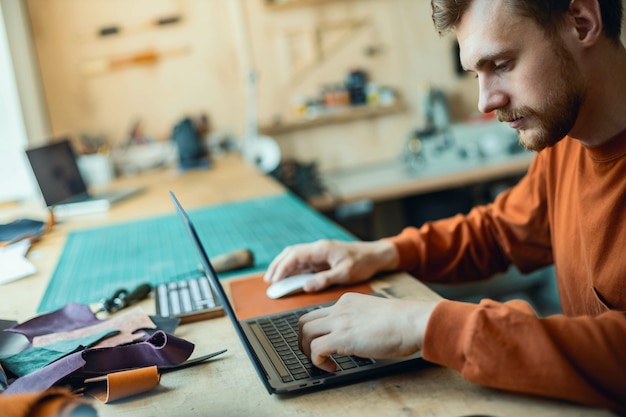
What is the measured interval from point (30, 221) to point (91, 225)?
20cm

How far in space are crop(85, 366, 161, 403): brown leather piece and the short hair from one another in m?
0.74

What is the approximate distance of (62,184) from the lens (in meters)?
2.63

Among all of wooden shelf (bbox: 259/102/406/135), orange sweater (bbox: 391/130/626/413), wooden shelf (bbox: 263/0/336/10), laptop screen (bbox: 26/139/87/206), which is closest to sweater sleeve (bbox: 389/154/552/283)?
orange sweater (bbox: 391/130/626/413)

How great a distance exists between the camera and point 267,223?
2.14 metres

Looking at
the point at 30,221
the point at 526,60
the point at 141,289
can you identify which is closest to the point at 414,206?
the point at 30,221

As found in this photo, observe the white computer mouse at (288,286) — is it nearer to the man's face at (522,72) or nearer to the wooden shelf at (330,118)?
the man's face at (522,72)

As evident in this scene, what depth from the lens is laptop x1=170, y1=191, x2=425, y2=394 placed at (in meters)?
0.95

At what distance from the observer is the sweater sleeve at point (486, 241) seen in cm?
148

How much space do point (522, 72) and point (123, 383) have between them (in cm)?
76

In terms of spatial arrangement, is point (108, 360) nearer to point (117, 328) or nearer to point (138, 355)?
point (138, 355)

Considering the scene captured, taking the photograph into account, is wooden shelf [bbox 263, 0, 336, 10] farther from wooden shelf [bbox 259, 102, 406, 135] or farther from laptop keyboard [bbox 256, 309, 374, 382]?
laptop keyboard [bbox 256, 309, 374, 382]

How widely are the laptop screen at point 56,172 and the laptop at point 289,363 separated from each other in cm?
159

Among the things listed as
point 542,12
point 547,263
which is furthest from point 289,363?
point 547,263

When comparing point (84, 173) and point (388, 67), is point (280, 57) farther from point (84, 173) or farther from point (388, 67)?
point (84, 173)
